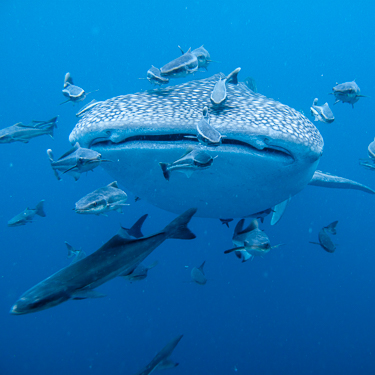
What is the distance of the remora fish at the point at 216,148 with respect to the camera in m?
2.06

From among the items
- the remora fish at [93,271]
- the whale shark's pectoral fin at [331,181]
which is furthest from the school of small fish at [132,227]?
the whale shark's pectoral fin at [331,181]

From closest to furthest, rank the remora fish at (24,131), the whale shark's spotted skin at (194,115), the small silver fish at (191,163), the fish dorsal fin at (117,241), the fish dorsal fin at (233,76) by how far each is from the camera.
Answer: the fish dorsal fin at (117,241) < the small silver fish at (191,163) < the whale shark's spotted skin at (194,115) < the fish dorsal fin at (233,76) < the remora fish at (24,131)

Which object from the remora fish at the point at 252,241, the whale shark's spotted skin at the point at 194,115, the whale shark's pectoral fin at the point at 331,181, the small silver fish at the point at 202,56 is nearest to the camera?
the whale shark's spotted skin at the point at 194,115

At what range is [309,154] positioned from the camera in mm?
2348

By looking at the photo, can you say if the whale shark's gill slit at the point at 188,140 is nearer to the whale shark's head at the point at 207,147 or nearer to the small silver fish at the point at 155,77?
the whale shark's head at the point at 207,147

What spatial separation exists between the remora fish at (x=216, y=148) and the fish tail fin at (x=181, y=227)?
0.64 meters

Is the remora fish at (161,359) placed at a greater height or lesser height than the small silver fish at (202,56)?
lesser

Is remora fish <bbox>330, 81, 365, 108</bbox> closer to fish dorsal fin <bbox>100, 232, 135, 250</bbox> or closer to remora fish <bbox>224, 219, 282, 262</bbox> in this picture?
remora fish <bbox>224, 219, 282, 262</bbox>

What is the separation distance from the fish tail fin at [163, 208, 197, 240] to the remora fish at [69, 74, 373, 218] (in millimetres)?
638

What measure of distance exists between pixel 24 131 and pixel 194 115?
3.28m

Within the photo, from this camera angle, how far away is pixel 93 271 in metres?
1.37

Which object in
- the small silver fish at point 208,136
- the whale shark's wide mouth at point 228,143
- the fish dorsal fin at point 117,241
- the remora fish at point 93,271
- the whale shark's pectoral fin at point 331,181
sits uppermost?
the small silver fish at point 208,136

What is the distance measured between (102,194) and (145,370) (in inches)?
99.5

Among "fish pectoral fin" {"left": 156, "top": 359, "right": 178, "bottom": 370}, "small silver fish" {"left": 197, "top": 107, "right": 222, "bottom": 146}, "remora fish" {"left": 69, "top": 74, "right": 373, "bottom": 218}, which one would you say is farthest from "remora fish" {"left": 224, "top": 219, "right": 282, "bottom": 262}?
"fish pectoral fin" {"left": 156, "top": 359, "right": 178, "bottom": 370}
